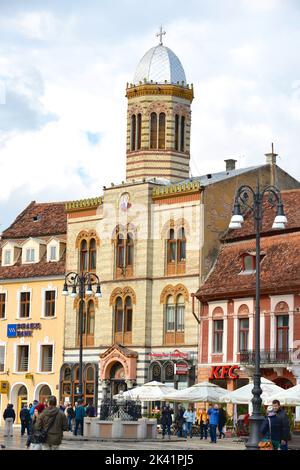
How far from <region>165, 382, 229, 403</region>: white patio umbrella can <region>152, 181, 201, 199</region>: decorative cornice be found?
14.9 metres

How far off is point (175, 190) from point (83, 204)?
752 cm

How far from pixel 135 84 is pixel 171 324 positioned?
14.8 meters

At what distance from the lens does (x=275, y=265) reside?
5978cm

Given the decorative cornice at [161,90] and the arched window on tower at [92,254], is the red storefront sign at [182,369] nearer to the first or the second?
the arched window on tower at [92,254]

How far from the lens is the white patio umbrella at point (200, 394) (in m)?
51.3

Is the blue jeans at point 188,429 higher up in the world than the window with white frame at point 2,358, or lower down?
lower down

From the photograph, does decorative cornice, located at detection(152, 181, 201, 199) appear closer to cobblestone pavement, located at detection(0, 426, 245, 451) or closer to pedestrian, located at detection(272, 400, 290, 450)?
cobblestone pavement, located at detection(0, 426, 245, 451)

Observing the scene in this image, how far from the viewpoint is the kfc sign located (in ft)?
197

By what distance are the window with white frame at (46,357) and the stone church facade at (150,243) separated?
5.20ft

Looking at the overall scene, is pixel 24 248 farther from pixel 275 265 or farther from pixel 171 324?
pixel 275 265

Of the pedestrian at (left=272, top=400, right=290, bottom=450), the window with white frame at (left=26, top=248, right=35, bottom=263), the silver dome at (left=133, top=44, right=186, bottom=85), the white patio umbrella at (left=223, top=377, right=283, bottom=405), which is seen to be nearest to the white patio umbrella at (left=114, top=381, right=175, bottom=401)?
the white patio umbrella at (left=223, top=377, right=283, bottom=405)

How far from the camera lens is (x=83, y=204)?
7094 cm

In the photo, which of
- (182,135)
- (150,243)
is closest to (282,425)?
(150,243)

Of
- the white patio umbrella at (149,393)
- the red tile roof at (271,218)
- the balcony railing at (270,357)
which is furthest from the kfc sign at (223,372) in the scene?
the red tile roof at (271,218)
